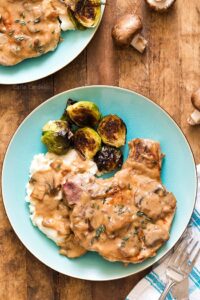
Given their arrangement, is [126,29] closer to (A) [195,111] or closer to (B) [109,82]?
(B) [109,82]

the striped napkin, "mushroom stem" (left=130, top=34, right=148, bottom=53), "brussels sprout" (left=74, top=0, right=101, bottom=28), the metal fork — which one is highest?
"brussels sprout" (left=74, top=0, right=101, bottom=28)

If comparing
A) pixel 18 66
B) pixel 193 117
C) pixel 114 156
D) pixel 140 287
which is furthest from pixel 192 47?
pixel 140 287

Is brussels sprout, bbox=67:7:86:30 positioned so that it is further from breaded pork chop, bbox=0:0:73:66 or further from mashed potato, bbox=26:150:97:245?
mashed potato, bbox=26:150:97:245

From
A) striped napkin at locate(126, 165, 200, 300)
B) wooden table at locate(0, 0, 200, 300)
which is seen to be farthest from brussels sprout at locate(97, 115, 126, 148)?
striped napkin at locate(126, 165, 200, 300)

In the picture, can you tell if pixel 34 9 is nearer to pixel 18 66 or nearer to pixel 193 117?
pixel 18 66

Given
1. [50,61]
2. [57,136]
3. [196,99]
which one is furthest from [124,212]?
[50,61]

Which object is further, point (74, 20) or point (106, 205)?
point (74, 20)
